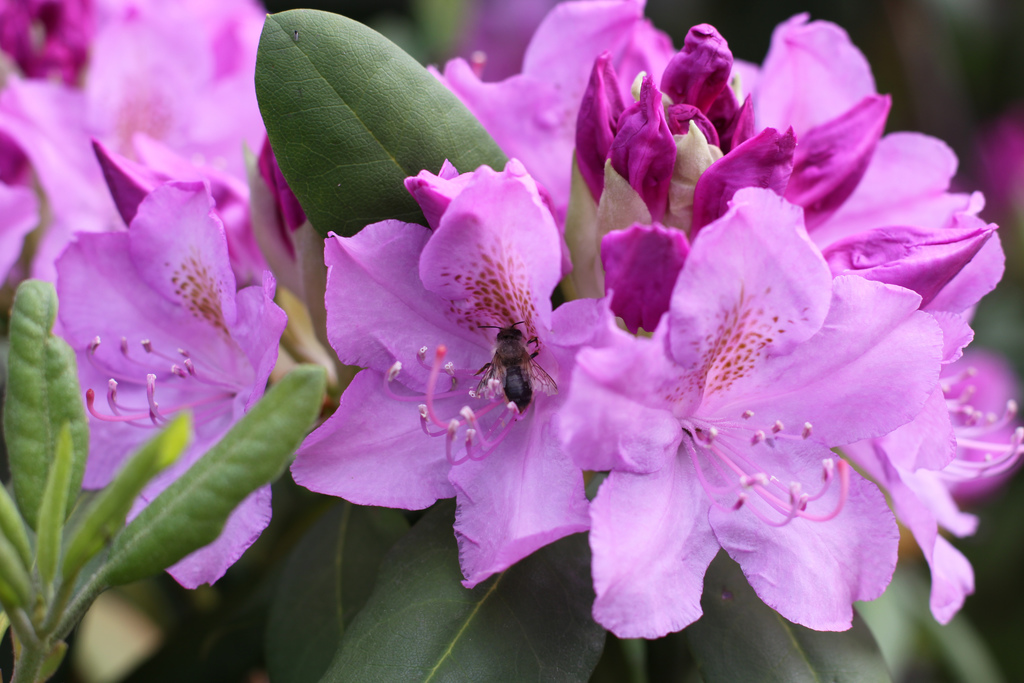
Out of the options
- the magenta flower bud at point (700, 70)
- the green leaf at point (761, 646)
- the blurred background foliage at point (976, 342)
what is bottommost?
the blurred background foliage at point (976, 342)

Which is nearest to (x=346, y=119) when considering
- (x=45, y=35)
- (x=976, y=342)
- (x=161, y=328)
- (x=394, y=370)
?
(x=394, y=370)

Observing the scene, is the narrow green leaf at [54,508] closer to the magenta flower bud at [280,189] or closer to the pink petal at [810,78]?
the magenta flower bud at [280,189]

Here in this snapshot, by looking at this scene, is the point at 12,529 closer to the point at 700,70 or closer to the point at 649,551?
the point at 649,551

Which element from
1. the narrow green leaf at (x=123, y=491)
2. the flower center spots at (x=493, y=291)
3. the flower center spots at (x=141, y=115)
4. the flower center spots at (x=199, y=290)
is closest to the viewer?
the narrow green leaf at (x=123, y=491)

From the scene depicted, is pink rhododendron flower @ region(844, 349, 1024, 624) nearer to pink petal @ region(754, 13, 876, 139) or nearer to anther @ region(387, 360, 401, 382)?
pink petal @ region(754, 13, 876, 139)

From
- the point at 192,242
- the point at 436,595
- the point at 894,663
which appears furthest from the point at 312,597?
the point at 894,663

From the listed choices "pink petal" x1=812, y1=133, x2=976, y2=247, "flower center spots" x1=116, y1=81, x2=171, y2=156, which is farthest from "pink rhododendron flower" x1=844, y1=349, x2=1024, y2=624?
"flower center spots" x1=116, y1=81, x2=171, y2=156

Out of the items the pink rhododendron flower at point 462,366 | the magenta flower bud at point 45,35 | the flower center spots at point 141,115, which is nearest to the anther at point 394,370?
the pink rhododendron flower at point 462,366
